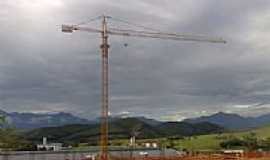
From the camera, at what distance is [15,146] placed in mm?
131250

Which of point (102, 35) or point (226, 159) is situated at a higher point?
point (102, 35)

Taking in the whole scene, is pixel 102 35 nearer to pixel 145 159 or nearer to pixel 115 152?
pixel 115 152

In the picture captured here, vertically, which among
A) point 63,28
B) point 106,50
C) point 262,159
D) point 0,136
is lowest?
point 262,159

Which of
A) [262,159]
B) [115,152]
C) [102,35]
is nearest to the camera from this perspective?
[262,159]

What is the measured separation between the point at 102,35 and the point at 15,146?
39.3 m

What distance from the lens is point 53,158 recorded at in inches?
4370

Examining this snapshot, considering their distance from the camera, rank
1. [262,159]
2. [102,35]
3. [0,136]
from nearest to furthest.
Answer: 1. [262,159]
2. [0,136]
3. [102,35]

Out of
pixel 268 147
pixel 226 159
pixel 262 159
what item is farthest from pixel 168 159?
pixel 268 147

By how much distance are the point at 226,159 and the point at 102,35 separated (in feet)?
147

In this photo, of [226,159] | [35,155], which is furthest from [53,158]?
[226,159]

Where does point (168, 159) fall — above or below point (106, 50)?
below

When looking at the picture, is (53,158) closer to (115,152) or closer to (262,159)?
(115,152)

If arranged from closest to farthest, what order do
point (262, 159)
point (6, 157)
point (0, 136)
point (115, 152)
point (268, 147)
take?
point (262, 159) < point (6, 157) < point (0, 136) < point (115, 152) < point (268, 147)

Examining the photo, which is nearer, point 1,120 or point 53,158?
point 1,120
